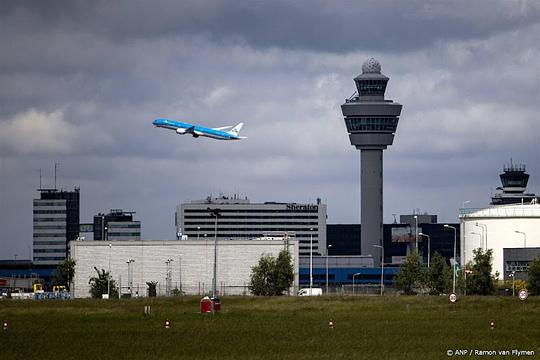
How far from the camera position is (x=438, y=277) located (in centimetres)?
19112

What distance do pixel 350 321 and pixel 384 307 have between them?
28.3 meters

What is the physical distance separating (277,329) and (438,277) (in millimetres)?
100917

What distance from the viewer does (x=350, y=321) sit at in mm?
103688

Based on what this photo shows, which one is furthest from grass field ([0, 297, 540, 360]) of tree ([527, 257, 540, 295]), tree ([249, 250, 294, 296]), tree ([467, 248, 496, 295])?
tree ([249, 250, 294, 296])

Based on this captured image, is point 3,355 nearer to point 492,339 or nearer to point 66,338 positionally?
point 66,338

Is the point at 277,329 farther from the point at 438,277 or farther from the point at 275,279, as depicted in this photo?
the point at 275,279

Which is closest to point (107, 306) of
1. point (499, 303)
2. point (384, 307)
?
point (384, 307)

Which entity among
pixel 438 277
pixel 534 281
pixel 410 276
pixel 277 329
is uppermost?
pixel 410 276

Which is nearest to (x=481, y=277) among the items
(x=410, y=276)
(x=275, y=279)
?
(x=410, y=276)

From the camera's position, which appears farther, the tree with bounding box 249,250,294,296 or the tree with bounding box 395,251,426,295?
the tree with bounding box 249,250,294,296

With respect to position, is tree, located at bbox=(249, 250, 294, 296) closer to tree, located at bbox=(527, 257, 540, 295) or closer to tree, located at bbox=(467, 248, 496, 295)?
tree, located at bbox=(467, 248, 496, 295)

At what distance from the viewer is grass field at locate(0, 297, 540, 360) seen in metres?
72.2

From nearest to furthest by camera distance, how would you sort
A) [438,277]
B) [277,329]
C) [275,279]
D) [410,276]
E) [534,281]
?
[277,329] < [534,281] < [438,277] < [410,276] < [275,279]

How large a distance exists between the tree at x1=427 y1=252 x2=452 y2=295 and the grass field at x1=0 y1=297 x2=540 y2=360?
155 feet
